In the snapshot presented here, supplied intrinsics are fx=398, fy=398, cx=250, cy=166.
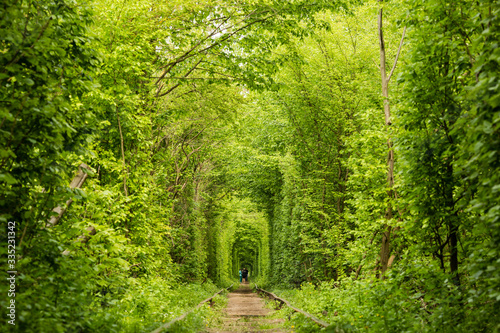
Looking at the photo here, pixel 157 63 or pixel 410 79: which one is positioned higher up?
pixel 157 63

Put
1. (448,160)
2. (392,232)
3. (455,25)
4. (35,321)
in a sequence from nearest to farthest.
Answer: (35,321), (455,25), (448,160), (392,232)

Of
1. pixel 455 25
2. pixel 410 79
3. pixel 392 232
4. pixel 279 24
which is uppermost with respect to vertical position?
pixel 279 24

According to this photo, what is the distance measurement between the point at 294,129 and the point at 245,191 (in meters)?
11.3

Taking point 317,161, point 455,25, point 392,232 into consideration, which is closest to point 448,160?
point 455,25

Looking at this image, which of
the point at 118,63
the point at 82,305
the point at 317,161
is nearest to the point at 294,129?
the point at 317,161

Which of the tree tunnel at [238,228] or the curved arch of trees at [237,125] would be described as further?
the tree tunnel at [238,228]

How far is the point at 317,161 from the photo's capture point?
63.7 ft

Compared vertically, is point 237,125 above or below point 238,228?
above

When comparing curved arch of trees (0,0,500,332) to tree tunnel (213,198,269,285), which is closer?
curved arch of trees (0,0,500,332)

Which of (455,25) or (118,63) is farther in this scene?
(118,63)

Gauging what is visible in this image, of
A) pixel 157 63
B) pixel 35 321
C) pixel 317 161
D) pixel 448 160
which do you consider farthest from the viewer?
pixel 317 161

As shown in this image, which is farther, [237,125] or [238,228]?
[238,228]

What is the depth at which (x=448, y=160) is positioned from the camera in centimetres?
607

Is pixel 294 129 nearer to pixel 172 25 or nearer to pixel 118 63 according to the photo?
pixel 172 25
